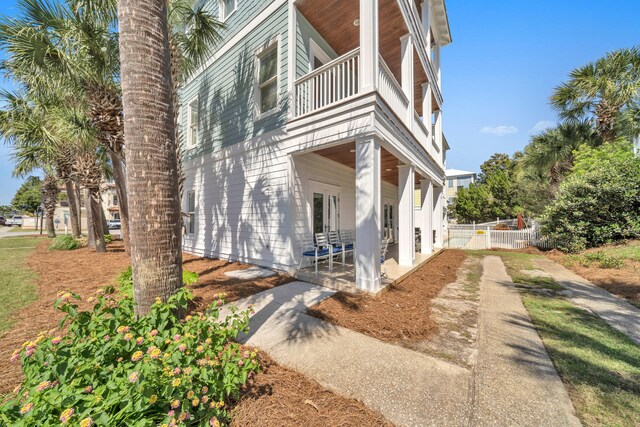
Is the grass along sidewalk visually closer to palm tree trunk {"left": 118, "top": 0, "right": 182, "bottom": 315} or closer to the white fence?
palm tree trunk {"left": 118, "top": 0, "right": 182, "bottom": 315}

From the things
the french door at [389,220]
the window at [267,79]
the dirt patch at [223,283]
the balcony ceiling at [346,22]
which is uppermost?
the balcony ceiling at [346,22]

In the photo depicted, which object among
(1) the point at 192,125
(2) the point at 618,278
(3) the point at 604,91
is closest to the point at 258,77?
(1) the point at 192,125

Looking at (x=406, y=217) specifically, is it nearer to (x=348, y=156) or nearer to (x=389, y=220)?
(x=348, y=156)

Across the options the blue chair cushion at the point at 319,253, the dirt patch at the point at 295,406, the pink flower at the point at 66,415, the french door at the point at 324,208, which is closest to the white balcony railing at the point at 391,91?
the french door at the point at 324,208

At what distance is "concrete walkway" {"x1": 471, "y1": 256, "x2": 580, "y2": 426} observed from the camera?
6.89ft

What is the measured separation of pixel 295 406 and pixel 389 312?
254 centimetres

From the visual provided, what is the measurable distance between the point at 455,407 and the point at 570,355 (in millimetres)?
2088

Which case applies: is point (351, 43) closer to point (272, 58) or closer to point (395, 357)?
point (272, 58)

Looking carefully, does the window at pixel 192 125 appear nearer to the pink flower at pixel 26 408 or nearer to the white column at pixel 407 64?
the white column at pixel 407 64

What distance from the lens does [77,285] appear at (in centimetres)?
559

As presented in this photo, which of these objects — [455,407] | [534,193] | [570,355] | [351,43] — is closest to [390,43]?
[351,43]

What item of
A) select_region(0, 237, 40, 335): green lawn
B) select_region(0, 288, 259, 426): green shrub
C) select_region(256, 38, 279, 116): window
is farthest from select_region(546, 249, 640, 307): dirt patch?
select_region(0, 237, 40, 335): green lawn

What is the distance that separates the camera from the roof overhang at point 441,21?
1039 cm

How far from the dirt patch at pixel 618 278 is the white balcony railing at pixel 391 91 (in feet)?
20.7
